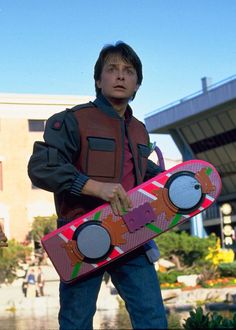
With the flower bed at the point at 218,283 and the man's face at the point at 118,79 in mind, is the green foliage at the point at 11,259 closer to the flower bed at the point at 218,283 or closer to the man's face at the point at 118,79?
the flower bed at the point at 218,283

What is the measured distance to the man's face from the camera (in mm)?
2627

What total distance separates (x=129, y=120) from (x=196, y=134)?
40.7 m

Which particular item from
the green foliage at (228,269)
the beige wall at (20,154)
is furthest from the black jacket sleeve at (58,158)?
the beige wall at (20,154)

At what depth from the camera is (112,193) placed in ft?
7.74

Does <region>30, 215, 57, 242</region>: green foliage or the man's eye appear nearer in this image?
the man's eye

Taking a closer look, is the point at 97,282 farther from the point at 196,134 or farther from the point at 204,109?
the point at 196,134

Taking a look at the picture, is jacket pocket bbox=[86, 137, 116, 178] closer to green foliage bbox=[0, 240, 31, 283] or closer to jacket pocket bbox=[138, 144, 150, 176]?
jacket pocket bbox=[138, 144, 150, 176]

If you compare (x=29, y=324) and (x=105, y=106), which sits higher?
(x=105, y=106)

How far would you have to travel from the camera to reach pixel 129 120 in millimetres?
2729

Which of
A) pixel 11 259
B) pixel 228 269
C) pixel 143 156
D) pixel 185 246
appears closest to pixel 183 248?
pixel 185 246

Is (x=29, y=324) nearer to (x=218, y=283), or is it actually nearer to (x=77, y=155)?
(x=77, y=155)

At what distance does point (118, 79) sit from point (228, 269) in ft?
64.4

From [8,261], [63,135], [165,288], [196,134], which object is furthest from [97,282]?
[196,134]

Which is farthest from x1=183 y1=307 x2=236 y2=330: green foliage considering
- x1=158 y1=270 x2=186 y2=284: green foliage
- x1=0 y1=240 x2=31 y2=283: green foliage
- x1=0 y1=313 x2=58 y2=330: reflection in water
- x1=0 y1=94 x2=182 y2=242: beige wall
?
x1=0 y1=94 x2=182 y2=242: beige wall
